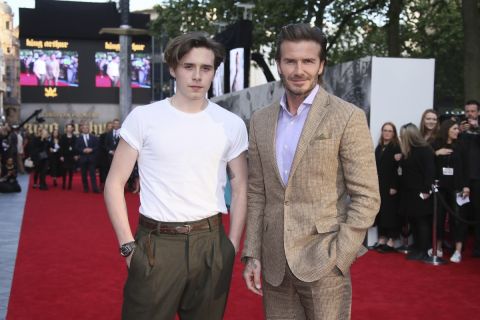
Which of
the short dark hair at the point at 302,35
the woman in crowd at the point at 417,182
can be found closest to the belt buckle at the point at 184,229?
the short dark hair at the point at 302,35

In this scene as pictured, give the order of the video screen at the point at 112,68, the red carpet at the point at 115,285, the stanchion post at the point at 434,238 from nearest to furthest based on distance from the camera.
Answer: the red carpet at the point at 115,285
the stanchion post at the point at 434,238
the video screen at the point at 112,68

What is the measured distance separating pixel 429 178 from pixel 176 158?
537 centimetres

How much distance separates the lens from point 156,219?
2.74 m

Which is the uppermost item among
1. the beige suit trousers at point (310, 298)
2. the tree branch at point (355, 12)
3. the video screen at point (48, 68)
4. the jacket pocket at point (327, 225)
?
the tree branch at point (355, 12)

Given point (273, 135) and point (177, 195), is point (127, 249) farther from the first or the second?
point (273, 135)

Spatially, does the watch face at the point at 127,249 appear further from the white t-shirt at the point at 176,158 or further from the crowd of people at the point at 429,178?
the crowd of people at the point at 429,178

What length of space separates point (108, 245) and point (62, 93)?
3058 cm

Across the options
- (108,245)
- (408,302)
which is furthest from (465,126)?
(108,245)

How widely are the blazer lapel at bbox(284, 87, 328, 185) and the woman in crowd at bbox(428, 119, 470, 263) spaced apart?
5.23 meters

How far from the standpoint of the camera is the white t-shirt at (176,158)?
2.70 metres

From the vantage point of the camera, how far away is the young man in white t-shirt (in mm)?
2697

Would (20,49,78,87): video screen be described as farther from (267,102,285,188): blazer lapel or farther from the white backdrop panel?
(267,102,285,188): blazer lapel

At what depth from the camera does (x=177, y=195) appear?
272 cm

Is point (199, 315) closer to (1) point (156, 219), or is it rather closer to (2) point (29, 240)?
(1) point (156, 219)
